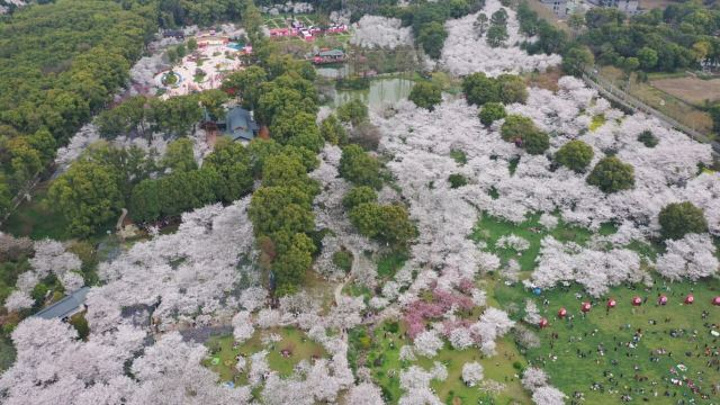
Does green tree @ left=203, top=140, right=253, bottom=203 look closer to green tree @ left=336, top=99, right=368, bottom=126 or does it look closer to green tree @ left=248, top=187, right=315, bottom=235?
green tree @ left=248, top=187, right=315, bottom=235

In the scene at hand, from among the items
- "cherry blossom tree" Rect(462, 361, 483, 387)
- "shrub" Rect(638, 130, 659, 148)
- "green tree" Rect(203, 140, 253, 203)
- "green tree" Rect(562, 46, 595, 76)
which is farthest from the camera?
"green tree" Rect(562, 46, 595, 76)

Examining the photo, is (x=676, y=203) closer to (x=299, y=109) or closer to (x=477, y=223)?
(x=477, y=223)

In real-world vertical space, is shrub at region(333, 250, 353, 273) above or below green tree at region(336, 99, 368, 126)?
below

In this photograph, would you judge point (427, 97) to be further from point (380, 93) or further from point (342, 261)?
point (342, 261)

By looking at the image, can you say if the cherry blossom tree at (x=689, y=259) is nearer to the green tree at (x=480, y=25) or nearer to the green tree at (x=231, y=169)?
the green tree at (x=231, y=169)

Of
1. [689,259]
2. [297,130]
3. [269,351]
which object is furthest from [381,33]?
[269,351]

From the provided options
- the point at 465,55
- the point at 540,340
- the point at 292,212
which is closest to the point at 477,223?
the point at 540,340

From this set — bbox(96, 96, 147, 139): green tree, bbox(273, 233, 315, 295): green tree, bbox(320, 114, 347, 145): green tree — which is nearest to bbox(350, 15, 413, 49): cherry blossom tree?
bbox(320, 114, 347, 145): green tree
